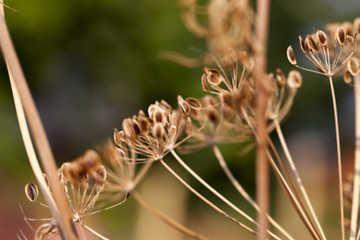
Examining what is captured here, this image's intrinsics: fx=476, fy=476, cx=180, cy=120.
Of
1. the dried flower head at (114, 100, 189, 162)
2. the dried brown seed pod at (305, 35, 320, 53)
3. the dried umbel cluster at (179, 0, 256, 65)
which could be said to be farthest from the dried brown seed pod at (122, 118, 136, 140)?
the dried brown seed pod at (305, 35, 320, 53)

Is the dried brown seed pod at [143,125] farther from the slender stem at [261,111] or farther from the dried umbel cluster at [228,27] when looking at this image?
the slender stem at [261,111]

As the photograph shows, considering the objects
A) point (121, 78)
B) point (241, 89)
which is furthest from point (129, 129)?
point (121, 78)

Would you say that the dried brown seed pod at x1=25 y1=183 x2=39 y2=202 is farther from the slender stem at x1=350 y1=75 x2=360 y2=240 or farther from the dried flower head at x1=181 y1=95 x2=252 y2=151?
the slender stem at x1=350 y1=75 x2=360 y2=240

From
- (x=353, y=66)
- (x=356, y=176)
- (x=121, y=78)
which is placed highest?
(x=121, y=78)

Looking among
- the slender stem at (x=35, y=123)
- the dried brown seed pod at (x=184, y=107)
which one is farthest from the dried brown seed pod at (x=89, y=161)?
the dried brown seed pod at (x=184, y=107)

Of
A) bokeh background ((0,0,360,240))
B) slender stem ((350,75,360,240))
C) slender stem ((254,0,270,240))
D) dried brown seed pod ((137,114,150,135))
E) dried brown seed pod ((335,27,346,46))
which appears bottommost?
slender stem ((350,75,360,240))

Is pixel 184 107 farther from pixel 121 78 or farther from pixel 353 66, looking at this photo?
pixel 121 78

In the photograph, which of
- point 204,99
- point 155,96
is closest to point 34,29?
point 155,96

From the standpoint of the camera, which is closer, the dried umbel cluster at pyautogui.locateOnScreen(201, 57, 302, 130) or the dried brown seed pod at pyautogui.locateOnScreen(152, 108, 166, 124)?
the dried umbel cluster at pyautogui.locateOnScreen(201, 57, 302, 130)
